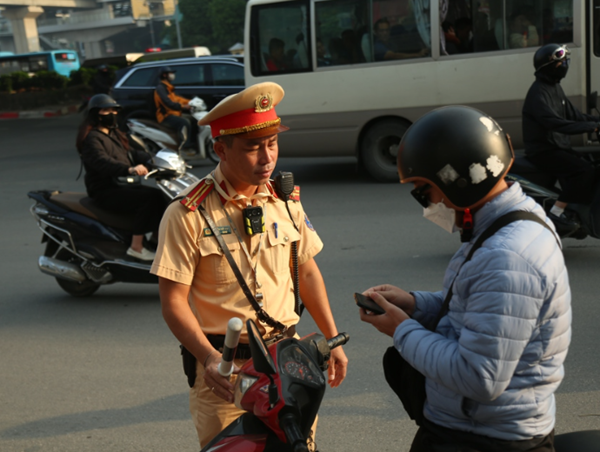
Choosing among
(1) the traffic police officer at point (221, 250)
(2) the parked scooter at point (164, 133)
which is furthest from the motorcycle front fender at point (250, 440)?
(2) the parked scooter at point (164, 133)

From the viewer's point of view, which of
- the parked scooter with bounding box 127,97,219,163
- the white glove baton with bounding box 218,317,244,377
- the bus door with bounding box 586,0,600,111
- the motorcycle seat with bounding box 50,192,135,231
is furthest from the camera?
the parked scooter with bounding box 127,97,219,163

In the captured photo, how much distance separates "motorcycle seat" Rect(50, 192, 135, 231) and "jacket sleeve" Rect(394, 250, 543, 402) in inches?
191

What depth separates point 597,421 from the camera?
12.8 feet

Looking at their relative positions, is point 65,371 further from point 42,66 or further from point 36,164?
point 42,66

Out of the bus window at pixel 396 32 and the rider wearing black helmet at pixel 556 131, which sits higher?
the bus window at pixel 396 32

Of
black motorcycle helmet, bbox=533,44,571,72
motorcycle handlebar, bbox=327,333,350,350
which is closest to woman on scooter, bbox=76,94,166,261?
black motorcycle helmet, bbox=533,44,571,72

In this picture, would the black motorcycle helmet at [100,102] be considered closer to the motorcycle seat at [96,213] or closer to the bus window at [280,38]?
the motorcycle seat at [96,213]

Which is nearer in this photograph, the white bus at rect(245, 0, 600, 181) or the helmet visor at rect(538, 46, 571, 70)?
the helmet visor at rect(538, 46, 571, 70)

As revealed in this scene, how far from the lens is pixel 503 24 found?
33.1 ft

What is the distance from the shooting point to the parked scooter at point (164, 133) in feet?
43.5

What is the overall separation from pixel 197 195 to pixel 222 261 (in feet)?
0.81

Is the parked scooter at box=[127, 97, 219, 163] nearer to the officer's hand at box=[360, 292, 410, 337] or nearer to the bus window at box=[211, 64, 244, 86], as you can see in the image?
the bus window at box=[211, 64, 244, 86]

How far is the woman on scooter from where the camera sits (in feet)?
20.7

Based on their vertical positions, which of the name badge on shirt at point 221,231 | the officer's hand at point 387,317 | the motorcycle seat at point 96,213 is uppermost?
the name badge on shirt at point 221,231
